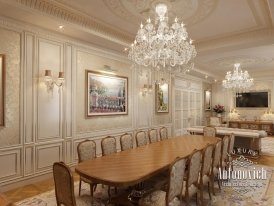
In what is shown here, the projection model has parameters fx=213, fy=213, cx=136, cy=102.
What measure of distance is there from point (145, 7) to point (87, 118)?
104 inches

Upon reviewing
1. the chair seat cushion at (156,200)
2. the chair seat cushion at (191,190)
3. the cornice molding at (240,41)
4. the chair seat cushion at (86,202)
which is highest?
the cornice molding at (240,41)

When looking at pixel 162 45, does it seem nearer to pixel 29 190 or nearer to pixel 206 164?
pixel 206 164

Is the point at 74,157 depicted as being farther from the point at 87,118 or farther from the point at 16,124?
the point at 16,124

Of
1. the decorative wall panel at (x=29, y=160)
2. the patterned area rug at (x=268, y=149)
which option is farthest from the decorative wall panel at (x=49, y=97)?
→ the patterned area rug at (x=268, y=149)

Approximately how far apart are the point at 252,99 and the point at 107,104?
27.2ft

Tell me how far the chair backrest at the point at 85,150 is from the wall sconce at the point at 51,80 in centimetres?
152

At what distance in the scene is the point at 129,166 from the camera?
8.63ft

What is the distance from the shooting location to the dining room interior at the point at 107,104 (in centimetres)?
276

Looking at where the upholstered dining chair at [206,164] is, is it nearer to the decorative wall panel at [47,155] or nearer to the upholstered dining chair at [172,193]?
the upholstered dining chair at [172,193]

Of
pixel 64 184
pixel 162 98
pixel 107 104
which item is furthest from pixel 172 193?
pixel 162 98

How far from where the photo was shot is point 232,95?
1110 cm

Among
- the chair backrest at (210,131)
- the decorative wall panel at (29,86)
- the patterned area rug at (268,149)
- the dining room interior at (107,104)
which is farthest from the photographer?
the patterned area rug at (268,149)

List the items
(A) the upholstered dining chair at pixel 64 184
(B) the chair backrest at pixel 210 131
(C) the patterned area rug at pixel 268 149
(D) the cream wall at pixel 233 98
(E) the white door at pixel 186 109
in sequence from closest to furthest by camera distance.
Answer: (A) the upholstered dining chair at pixel 64 184 → (B) the chair backrest at pixel 210 131 → (C) the patterned area rug at pixel 268 149 → (E) the white door at pixel 186 109 → (D) the cream wall at pixel 233 98

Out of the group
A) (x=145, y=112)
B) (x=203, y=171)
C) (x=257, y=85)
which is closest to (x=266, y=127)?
(x=257, y=85)
